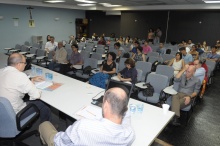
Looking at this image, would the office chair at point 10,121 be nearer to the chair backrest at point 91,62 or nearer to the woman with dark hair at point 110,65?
the woman with dark hair at point 110,65

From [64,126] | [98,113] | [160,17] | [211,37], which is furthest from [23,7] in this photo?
[211,37]

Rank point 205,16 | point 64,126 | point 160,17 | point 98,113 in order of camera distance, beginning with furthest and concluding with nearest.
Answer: point 160,17 < point 205,16 < point 64,126 < point 98,113

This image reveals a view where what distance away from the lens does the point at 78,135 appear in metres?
1.46

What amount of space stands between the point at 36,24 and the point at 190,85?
11.0 metres

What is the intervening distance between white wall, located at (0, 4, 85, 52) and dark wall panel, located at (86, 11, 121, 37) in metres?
1.16

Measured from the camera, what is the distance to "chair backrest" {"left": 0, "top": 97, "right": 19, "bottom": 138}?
2.29 meters

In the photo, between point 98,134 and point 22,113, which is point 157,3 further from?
point 98,134

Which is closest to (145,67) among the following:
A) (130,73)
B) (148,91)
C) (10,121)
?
(130,73)

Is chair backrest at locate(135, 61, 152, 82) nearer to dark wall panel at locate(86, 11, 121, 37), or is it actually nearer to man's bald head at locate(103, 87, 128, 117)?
man's bald head at locate(103, 87, 128, 117)

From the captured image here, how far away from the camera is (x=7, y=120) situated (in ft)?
7.86

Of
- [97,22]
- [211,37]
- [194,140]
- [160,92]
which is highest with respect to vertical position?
[97,22]

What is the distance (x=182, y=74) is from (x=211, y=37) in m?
8.55

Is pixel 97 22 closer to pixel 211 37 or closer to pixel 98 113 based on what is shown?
pixel 211 37

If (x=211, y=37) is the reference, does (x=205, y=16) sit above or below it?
above
